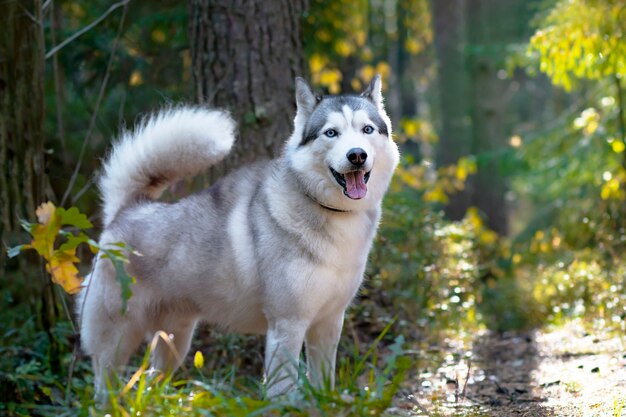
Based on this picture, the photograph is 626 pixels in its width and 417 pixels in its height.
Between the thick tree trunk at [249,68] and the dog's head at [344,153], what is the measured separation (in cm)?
145

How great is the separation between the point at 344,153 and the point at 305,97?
0.57 meters

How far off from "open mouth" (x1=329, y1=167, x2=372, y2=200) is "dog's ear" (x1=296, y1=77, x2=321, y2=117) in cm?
47

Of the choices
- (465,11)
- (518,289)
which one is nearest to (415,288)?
(518,289)

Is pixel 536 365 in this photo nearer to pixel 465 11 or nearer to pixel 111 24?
pixel 111 24

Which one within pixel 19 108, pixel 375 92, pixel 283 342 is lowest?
pixel 283 342

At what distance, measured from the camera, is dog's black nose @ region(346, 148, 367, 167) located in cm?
389

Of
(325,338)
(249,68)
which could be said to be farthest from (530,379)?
(249,68)

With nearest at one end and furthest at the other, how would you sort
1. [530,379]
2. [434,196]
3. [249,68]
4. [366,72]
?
Result: 1. [530,379]
2. [249,68]
3. [434,196]
4. [366,72]

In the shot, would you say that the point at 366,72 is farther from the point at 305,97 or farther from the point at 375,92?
the point at 305,97

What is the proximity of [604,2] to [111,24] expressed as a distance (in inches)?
183

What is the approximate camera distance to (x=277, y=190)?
4.24m

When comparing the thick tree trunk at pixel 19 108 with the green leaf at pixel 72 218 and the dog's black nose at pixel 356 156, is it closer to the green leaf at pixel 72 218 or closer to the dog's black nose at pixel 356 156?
the green leaf at pixel 72 218

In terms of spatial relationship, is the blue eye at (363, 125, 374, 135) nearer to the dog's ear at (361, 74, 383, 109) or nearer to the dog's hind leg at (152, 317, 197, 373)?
the dog's ear at (361, 74, 383, 109)

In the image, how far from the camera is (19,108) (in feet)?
16.8
